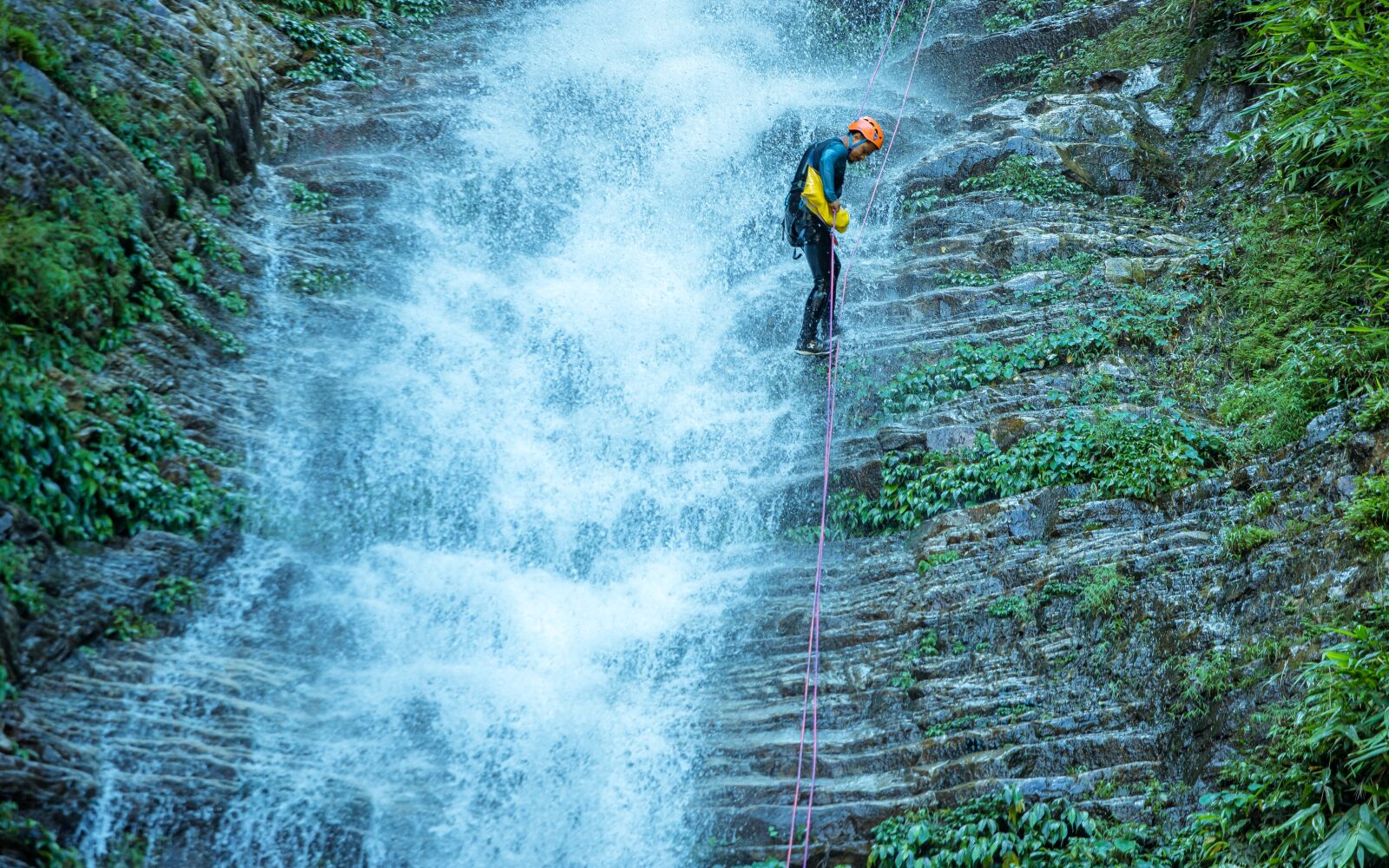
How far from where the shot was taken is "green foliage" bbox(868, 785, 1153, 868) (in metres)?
5.49

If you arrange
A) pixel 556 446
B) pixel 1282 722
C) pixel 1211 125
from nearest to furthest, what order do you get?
pixel 1282 722, pixel 556 446, pixel 1211 125

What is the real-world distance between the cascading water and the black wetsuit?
627 millimetres

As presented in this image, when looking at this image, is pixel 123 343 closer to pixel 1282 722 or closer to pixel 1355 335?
pixel 1282 722

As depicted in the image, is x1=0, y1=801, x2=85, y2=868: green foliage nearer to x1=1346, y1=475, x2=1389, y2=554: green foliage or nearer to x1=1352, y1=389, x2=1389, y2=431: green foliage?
x1=1346, y1=475, x2=1389, y2=554: green foliage

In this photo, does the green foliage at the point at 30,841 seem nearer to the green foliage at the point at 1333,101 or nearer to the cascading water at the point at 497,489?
the cascading water at the point at 497,489

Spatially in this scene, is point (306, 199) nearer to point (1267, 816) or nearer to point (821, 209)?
point (821, 209)

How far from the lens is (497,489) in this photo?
371 inches

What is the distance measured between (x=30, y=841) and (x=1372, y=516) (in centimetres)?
830

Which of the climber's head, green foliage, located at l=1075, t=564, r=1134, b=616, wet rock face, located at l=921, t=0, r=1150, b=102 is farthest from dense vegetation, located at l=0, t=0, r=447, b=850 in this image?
wet rock face, located at l=921, t=0, r=1150, b=102

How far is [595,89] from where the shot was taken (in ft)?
46.5

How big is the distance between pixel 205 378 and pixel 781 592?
547 cm

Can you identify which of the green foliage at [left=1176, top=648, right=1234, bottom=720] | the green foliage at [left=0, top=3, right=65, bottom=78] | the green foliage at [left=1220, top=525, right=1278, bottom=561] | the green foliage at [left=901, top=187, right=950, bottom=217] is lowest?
the green foliage at [left=1176, top=648, right=1234, bottom=720]

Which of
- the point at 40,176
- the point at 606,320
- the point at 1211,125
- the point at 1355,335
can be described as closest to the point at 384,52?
the point at 606,320

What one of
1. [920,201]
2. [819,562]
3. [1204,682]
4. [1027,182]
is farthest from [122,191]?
[1204,682]
